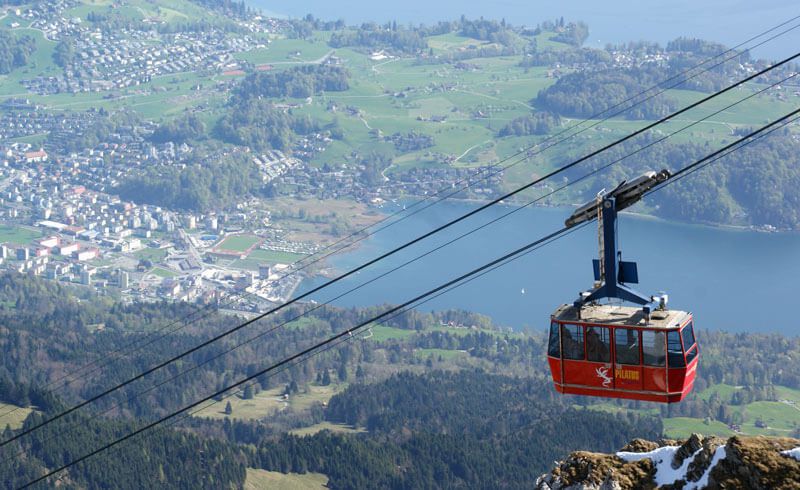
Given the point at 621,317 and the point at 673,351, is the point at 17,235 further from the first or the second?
the point at 673,351

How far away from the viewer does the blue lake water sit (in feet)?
468

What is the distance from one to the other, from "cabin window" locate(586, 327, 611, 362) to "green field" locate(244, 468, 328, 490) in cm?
6000

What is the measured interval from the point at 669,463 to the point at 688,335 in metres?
2.99

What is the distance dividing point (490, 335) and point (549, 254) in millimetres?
33445

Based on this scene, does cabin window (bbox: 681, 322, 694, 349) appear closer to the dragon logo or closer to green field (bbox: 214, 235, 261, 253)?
the dragon logo

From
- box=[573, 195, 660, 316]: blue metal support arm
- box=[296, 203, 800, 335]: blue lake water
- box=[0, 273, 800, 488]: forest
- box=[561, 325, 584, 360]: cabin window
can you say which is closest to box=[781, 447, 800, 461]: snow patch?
box=[573, 195, 660, 316]: blue metal support arm

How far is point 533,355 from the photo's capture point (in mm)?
129875

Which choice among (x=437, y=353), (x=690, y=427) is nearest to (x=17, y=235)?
(x=437, y=353)

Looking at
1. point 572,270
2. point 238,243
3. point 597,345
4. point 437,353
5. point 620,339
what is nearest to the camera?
point 620,339

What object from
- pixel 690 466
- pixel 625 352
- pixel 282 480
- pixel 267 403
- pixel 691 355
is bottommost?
pixel 267 403

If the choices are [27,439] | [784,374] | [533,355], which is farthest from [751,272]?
[27,439]

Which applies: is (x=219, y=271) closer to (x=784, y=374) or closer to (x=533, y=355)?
(x=533, y=355)

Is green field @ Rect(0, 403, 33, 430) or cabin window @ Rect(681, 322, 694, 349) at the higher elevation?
cabin window @ Rect(681, 322, 694, 349)

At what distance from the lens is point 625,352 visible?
1869 centimetres
